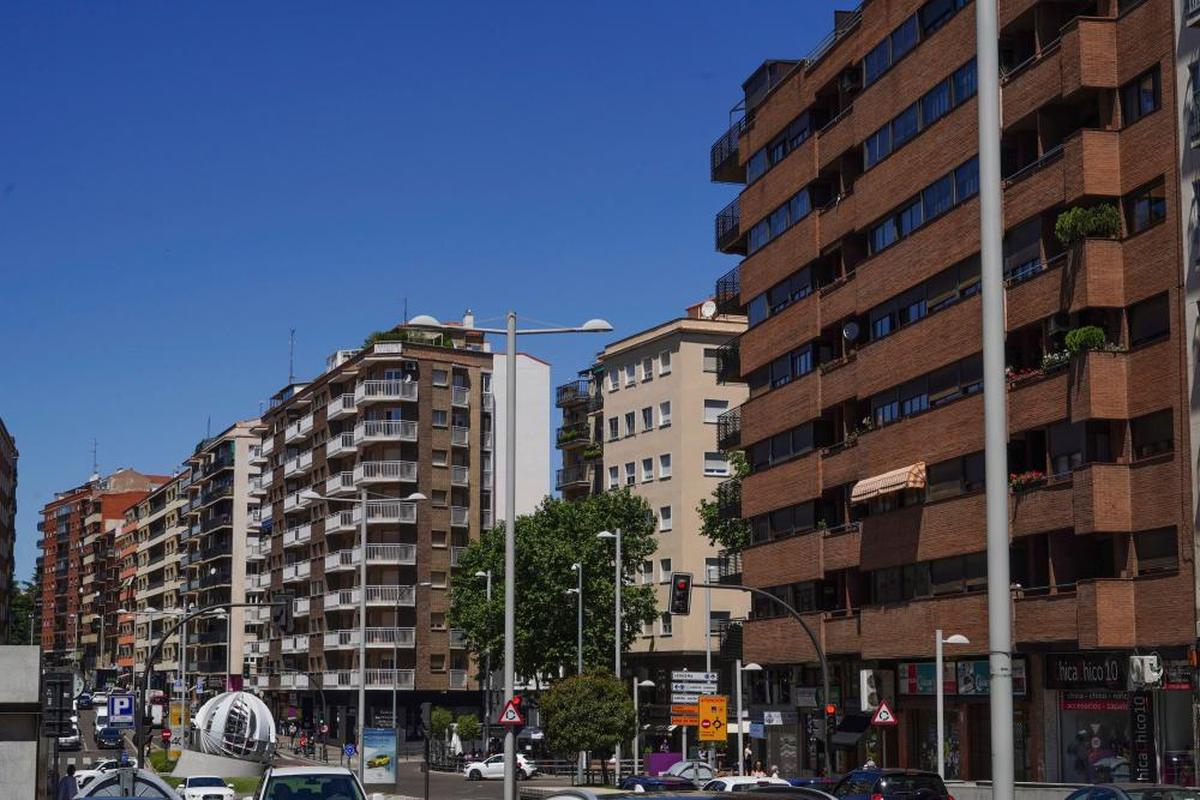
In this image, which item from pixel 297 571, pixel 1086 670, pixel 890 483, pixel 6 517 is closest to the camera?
pixel 1086 670

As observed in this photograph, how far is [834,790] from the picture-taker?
30594mm

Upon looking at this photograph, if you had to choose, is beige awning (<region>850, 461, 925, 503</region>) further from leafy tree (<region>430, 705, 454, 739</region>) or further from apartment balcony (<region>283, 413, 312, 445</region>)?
apartment balcony (<region>283, 413, 312, 445</region>)

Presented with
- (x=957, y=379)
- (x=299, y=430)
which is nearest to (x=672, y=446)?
(x=299, y=430)

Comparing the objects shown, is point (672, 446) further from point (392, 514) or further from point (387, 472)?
point (387, 472)

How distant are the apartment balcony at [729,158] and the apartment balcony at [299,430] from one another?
6387cm

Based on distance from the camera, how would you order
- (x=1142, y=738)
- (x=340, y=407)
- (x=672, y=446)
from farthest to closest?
(x=340, y=407), (x=672, y=446), (x=1142, y=738)

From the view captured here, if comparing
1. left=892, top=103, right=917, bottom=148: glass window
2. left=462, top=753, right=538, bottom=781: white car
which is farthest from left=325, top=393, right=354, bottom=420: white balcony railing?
left=892, top=103, right=917, bottom=148: glass window

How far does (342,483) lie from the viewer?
118875 mm

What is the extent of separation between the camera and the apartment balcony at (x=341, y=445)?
118m

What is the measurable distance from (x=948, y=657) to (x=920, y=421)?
6.37m

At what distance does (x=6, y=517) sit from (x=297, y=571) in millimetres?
41150

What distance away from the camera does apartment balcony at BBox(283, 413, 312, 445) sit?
419 feet

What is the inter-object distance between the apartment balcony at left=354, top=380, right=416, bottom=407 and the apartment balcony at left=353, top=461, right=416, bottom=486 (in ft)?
13.0

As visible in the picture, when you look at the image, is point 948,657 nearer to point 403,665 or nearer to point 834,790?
point 834,790
